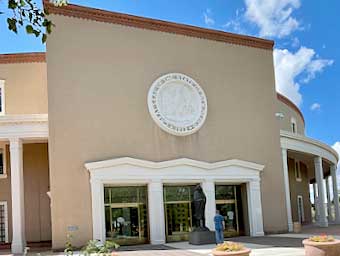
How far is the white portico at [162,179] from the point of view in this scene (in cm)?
2345

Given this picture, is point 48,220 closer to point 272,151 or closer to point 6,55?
point 6,55

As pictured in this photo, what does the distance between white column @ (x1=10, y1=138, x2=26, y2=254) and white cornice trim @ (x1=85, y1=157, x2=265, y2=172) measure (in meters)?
3.33

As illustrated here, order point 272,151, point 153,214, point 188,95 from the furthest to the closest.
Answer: point 272,151 → point 188,95 → point 153,214

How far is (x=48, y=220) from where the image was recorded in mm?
27391

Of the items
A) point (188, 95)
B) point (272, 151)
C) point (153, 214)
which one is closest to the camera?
point (153, 214)

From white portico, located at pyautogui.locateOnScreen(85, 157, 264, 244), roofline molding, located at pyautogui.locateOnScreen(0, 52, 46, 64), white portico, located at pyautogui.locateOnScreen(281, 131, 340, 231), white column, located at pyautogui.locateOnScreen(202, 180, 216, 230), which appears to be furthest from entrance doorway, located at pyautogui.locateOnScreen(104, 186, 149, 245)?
roofline molding, located at pyautogui.locateOnScreen(0, 52, 46, 64)

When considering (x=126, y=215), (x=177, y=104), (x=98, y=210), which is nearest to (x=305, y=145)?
(x=177, y=104)

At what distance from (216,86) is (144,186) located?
6.91 m

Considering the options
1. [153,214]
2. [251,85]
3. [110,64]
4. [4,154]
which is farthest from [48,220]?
[251,85]

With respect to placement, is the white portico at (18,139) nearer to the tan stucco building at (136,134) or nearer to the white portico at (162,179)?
the tan stucco building at (136,134)

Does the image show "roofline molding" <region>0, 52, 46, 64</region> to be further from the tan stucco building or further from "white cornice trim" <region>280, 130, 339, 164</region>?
"white cornice trim" <region>280, 130, 339, 164</region>

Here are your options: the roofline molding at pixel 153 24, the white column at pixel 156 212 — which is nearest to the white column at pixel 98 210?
the white column at pixel 156 212

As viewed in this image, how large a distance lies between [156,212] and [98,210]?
296 centimetres

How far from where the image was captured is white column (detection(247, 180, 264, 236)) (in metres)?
27.1
